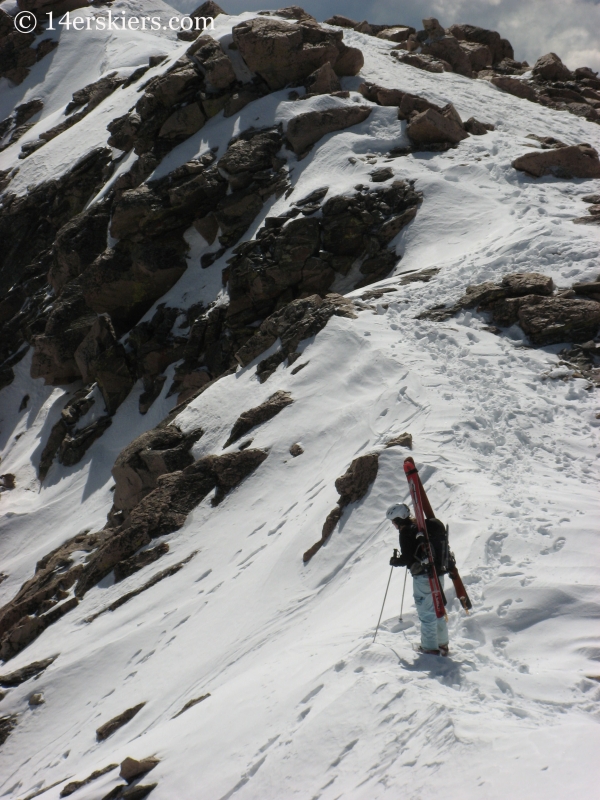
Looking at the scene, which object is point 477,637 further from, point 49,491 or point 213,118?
point 213,118

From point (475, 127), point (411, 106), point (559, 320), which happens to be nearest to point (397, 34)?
point (411, 106)

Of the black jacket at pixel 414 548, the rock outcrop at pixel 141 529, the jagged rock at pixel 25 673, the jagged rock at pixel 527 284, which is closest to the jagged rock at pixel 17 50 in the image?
the rock outcrop at pixel 141 529

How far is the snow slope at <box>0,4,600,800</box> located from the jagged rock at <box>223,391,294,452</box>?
29 cm

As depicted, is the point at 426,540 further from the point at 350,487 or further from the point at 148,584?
the point at 148,584

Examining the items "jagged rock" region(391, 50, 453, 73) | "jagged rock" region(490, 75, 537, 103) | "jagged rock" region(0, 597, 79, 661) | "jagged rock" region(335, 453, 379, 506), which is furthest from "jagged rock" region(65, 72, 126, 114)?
"jagged rock" region(335, 453, 379, 506)

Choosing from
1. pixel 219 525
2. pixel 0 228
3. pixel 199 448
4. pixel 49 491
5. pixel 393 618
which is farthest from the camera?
pixel 0 228

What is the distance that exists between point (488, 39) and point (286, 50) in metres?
20.5

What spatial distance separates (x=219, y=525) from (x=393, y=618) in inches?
254

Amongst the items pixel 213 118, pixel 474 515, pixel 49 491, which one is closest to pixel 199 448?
pixel 474 515

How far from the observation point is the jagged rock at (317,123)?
26297mm

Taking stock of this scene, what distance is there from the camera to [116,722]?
9.47 meters

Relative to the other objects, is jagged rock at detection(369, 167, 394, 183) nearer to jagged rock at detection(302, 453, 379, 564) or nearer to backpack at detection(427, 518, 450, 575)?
jagged rock at detection(302, 453, 379, 564)

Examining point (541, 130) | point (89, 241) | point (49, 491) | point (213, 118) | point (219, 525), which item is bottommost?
point (49, 491)

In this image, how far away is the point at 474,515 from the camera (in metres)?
8.48
